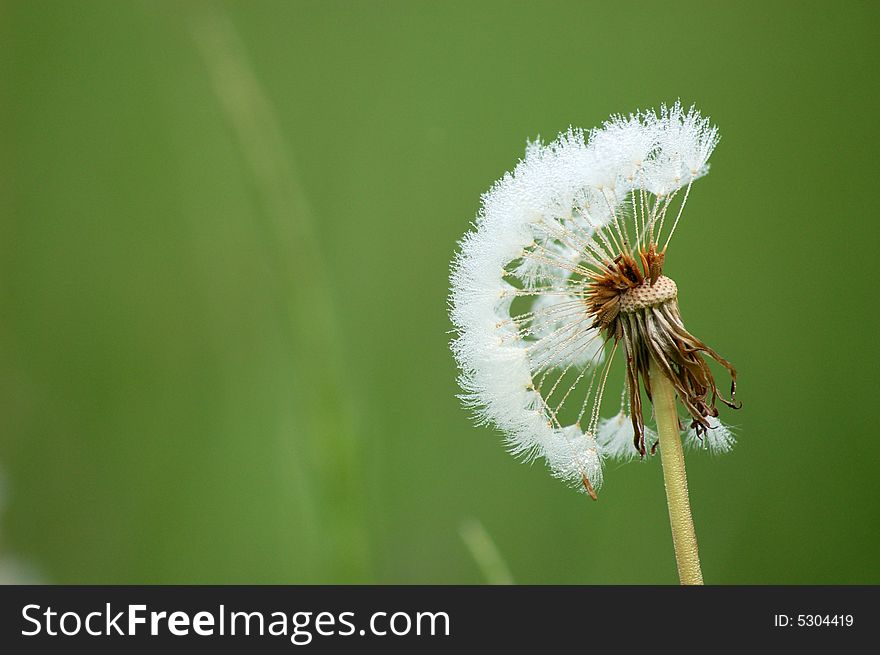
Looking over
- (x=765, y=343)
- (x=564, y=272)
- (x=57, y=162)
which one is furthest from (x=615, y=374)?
(x=57, y=162)

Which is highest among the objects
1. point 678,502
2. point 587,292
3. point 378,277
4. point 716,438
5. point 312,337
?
point 378,277

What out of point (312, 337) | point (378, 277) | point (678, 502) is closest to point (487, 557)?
point (678, 502)

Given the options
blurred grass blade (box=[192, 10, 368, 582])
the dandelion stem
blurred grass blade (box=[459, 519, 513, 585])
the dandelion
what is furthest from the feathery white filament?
blurred grass blade (box=[192, 10, 368, 582])

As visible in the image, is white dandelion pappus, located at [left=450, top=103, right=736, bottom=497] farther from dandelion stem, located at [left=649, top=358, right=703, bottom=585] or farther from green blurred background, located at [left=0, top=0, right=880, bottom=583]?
green blurred background, located at [left=0, top=0, right=880, bottom=583]

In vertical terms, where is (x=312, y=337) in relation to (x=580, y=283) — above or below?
above

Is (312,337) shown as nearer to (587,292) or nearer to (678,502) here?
(587,292)

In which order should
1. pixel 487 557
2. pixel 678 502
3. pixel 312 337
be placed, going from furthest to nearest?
pixel 312 337, pixel 487 557, pixel 678 502

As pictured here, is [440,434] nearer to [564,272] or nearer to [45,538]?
[45,538]

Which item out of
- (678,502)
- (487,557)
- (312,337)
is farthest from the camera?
(312,337)
